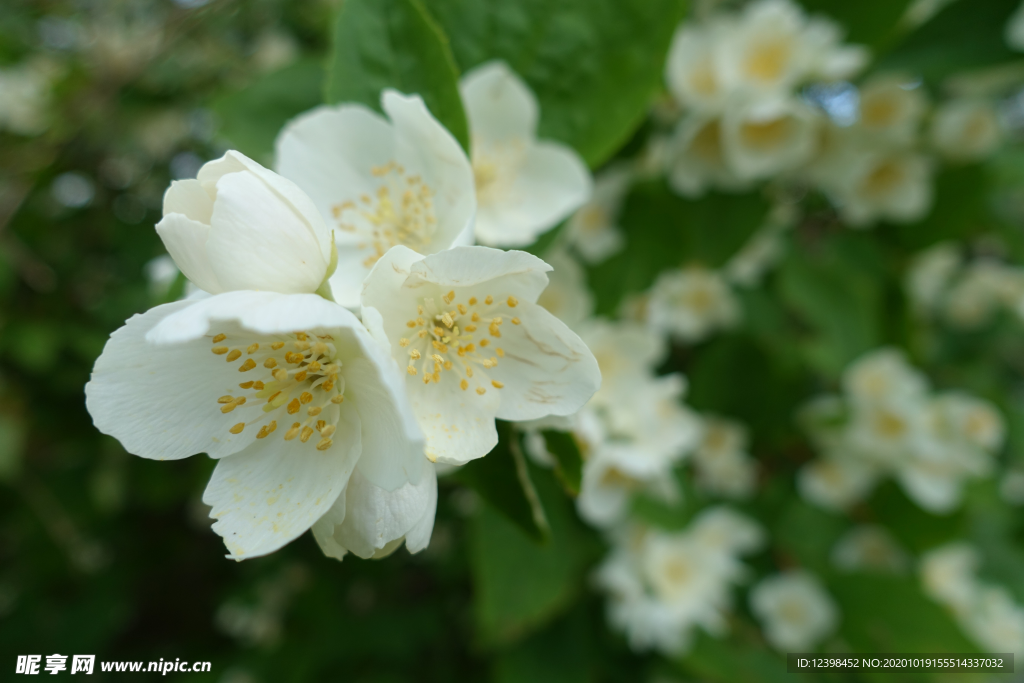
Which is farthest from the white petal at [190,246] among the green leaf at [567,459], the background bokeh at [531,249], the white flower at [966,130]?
the white flower at [966,130]

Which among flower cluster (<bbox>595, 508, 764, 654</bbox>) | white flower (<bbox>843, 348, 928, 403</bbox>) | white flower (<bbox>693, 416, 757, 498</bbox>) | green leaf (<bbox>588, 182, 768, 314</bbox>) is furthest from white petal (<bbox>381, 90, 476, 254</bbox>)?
white flower (<bbox>843, 348, 928, 403</bbox>)

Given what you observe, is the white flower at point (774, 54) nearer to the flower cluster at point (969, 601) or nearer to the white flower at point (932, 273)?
the white flower at point (932, 273)

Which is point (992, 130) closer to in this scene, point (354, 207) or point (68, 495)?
point (354, 207)

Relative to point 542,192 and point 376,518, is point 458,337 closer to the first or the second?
point 376,518

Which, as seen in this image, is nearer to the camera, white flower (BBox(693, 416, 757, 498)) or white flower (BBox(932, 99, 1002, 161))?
white flower (BBox(932, 99, 1002, 161))

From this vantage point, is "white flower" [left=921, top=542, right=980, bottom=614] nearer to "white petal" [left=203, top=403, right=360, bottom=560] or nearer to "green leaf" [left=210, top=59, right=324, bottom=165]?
"white petal" [left=203, top=403, right=360, bottom=560]

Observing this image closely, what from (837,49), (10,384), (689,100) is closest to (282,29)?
(10,384)
